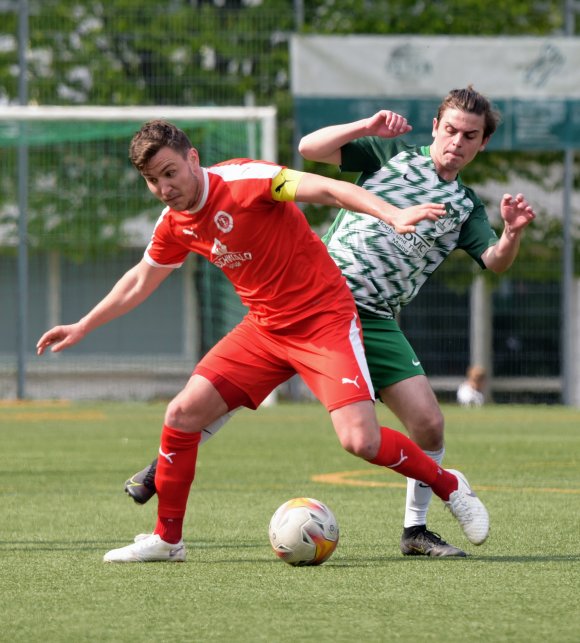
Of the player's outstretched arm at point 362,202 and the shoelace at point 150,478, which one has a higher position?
the player's outstretched arm at point 362,202

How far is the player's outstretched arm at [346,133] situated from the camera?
5977 millimetres

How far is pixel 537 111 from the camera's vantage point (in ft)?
60.5

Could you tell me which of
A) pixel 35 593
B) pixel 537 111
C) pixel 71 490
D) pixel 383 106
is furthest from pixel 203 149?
pixel 35 593

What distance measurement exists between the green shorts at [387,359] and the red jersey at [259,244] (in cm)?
28

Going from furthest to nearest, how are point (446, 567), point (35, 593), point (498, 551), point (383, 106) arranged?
point (383, 106)
point (498, 551)
point (446, 567)
point (35, 593)

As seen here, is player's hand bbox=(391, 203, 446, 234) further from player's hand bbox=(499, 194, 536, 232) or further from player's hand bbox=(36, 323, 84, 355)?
player's hand bbox=(36, 323, 84, 355)

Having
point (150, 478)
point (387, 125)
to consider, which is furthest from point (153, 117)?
point (387, 125)

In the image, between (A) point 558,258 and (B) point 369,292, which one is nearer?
(B) point 369,292

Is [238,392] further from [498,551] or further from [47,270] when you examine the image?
[47,270]

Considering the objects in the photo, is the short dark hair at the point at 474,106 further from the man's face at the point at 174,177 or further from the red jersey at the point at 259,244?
the man's face at the point at 174,177

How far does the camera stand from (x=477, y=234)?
21.3ft

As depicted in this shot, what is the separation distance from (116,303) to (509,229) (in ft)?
5.78

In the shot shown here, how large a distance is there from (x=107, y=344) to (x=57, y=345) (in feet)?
44.3

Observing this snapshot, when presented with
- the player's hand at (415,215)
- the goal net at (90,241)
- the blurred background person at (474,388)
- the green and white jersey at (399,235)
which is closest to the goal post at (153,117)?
the goal net at (90,241)
